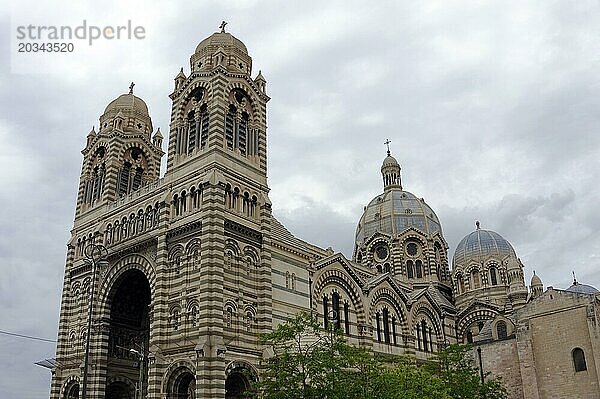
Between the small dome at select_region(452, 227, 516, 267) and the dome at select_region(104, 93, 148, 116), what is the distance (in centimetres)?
3935

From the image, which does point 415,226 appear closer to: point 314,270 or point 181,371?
point 314,270

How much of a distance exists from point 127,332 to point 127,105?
18607mm

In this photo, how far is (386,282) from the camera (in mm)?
49875

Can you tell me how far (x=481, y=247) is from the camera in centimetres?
6500

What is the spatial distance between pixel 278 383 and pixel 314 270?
52.1 feet

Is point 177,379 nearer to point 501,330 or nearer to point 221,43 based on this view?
point 221,43

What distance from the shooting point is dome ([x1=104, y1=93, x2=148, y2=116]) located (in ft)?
153

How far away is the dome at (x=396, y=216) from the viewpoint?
67.6m

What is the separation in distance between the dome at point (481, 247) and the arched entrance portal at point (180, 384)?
41127 mm

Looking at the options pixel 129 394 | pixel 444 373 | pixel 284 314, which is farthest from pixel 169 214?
pixel 444 373

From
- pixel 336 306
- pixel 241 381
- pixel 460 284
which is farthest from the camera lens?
pixel 460 284

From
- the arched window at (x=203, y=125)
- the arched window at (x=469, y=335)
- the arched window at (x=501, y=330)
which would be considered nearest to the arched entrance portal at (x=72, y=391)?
the arched window at (x=203, y=125)

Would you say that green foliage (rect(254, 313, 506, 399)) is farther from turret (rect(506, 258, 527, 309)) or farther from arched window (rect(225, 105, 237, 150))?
turret (rect(506, 258, 527, 309))

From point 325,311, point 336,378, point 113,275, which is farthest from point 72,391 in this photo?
point 336,378
